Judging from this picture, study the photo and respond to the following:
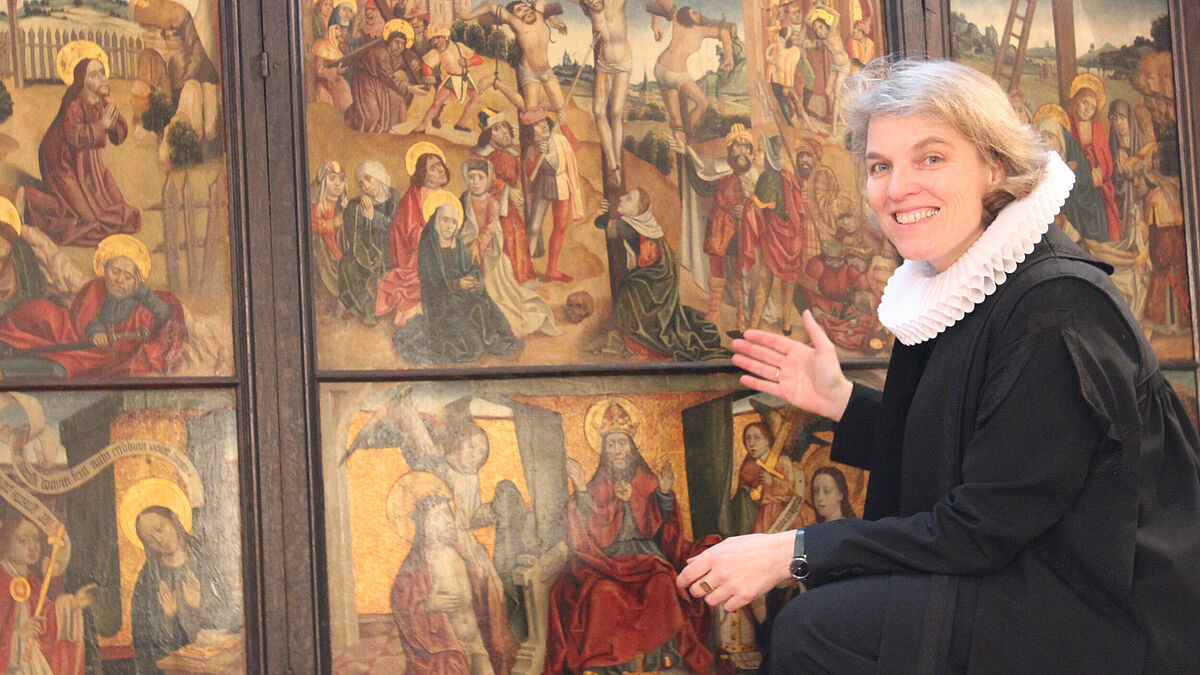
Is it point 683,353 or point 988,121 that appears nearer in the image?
point 988,121

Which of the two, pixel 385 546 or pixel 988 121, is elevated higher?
pixel 988 121

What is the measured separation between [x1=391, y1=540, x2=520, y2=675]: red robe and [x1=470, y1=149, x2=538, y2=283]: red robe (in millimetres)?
961

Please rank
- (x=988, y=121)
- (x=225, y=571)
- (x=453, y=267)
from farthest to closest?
(x=453, y=267) → (x=225, y=571) → (x=988, y=121)

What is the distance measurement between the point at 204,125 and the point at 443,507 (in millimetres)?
1419

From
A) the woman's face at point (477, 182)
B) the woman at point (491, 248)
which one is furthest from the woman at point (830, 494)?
the woman's face at point (477, 182)

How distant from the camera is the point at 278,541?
12.4ft

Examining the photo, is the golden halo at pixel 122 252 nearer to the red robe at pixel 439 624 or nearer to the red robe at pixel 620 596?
the red robe at pixel 439 624

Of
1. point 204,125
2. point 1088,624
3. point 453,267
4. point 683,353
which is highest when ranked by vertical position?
point 204,125

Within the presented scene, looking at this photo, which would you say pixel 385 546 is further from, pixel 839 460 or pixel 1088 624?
pixel 1088 624

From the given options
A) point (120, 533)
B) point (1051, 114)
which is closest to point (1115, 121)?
point (1051, 114)

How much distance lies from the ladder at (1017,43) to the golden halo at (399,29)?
2227 mm

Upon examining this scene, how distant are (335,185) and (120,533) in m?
1.25

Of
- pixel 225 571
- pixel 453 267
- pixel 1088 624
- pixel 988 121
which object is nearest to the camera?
pixel 1088 624

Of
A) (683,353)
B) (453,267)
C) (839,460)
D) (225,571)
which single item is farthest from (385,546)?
(839,460)
